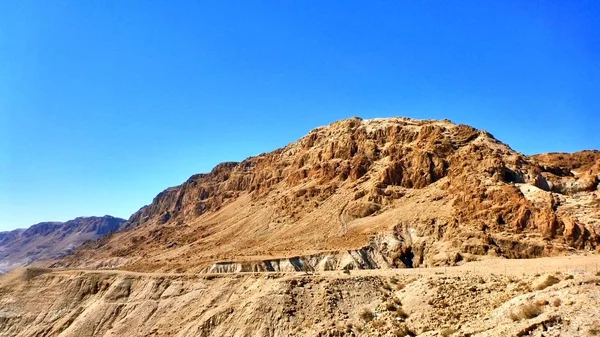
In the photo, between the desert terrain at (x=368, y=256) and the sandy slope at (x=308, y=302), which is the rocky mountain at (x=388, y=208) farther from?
the sandy slope at (x=308, y=302)

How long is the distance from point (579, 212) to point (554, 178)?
1054 centimetres

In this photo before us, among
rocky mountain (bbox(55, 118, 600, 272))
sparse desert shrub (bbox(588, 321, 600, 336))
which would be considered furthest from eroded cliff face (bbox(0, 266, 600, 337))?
rocky mountain (bbox(55, 118, 600, 272))

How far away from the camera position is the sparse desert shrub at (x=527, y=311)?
52.1 ft

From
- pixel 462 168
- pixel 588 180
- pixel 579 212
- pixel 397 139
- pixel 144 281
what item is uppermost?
pixel 397 139

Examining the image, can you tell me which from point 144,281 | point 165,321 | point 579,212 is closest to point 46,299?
point 144,281

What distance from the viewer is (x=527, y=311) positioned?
16.1 m

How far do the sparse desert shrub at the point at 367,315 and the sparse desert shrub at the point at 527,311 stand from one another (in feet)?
33.7

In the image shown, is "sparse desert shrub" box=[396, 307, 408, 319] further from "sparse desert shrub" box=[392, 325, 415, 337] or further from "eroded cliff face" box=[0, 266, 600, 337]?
"sparse desert shrub" box=[392, 325, 415, 337]

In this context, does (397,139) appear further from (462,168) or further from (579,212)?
(579,212)

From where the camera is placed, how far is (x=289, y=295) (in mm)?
30547

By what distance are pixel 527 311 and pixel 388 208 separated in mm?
46427

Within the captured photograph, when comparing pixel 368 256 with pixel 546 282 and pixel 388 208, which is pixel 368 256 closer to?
pixel 388 208

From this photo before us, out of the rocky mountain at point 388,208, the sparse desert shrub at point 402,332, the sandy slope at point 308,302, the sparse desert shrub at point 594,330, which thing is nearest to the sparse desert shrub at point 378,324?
the sandy slope at point 308,302

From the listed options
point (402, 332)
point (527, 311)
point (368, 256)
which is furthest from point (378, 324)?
point (368, 256)
